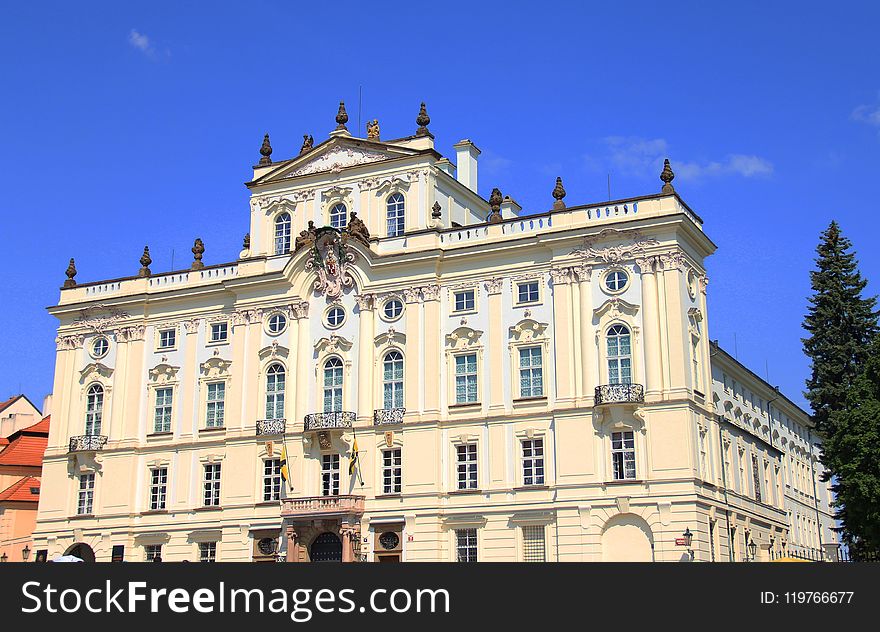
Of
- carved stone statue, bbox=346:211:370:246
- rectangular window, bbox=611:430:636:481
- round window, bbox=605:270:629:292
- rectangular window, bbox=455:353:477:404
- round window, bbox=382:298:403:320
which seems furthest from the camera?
carved stone statue, bbox=346:211:370:246

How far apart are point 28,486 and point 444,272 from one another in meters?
34.5

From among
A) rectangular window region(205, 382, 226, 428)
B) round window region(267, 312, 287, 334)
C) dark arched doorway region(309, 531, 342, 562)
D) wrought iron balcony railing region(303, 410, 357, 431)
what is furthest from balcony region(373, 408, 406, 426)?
rectangular window region(205, 382, 226, 428)

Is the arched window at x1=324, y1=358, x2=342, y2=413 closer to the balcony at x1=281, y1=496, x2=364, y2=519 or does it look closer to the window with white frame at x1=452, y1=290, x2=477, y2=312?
the balcony at x1=281, y1=496, x2=364, y2=519

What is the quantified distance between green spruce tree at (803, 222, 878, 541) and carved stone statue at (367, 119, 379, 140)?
25010mm

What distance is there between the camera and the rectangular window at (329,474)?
56.2 m

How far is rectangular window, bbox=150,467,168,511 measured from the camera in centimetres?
6094

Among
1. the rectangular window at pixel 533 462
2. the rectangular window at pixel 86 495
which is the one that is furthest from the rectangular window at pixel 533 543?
the rectangular window at pixel 86 495

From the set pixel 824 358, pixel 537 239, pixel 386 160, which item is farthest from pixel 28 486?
pixel 824 358

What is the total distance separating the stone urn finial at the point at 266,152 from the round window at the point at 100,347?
13.8 metres

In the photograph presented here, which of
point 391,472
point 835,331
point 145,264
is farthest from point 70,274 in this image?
point 835,331

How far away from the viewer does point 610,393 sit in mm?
50906

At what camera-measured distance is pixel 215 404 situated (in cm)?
6069

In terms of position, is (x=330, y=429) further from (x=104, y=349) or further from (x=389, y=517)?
(x=104, y=349)

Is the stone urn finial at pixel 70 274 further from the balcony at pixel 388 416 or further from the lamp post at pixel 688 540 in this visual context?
the lamp post at pixel 688 540
